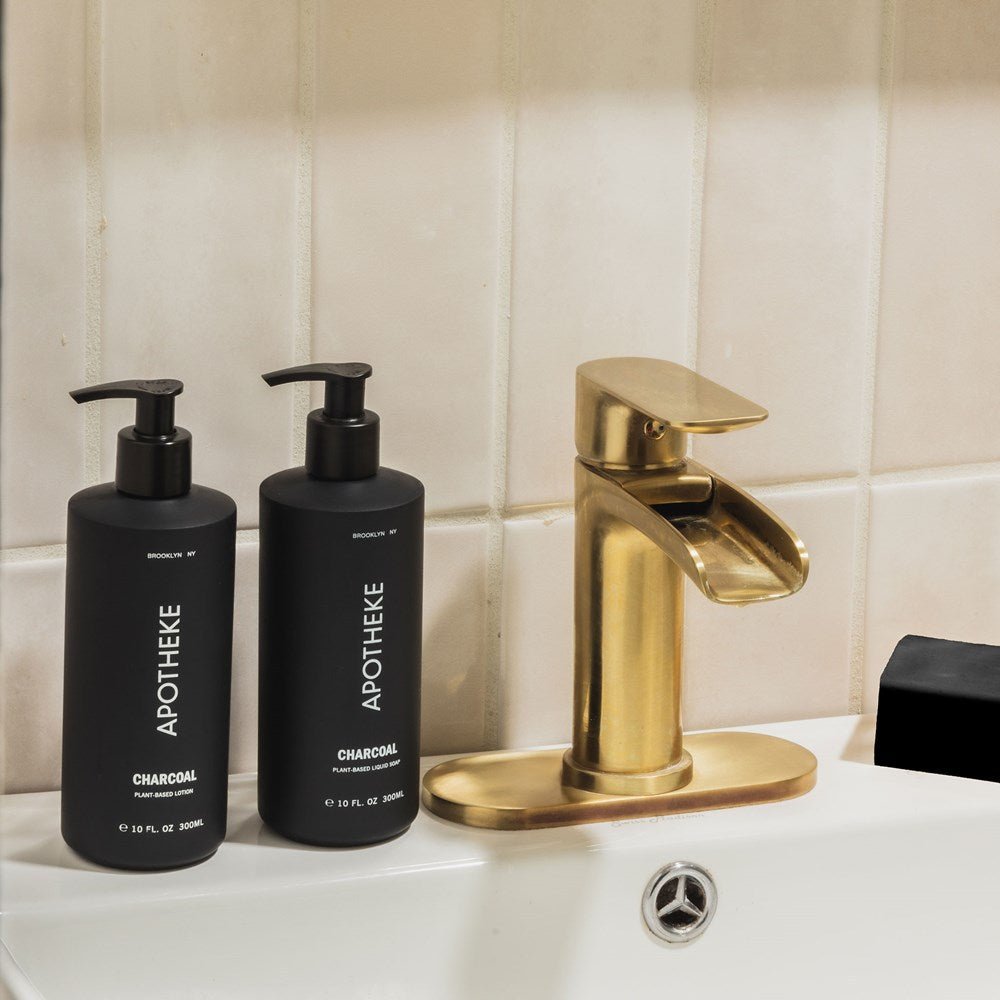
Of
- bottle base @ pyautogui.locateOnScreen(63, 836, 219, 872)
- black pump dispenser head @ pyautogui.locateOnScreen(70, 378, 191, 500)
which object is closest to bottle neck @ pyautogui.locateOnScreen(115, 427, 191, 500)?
black pump dispenser head @ pyautogui.locateOnScreen(70, 378, 191, 500)

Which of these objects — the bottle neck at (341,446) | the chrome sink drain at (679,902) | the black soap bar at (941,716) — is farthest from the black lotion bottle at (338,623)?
the black soap bar at (941,716)

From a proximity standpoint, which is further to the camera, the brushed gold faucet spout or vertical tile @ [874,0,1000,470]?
vertical tile @ [874,0,1000,470]

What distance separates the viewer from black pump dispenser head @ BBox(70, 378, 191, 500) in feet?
1.29

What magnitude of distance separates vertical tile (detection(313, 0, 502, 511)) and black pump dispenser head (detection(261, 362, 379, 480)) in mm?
58

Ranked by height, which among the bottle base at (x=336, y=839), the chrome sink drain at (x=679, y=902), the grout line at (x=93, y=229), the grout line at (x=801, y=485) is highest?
the grout line at (x=93, y=229)

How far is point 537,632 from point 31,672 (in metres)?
0.20

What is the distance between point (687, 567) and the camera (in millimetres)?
408

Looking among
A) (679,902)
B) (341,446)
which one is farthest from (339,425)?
(679,902)

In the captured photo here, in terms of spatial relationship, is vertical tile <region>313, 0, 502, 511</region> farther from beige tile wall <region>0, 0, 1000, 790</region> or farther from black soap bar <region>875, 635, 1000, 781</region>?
black soap bar <region>875, 635, 1000, 781</region>

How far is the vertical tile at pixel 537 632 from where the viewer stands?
1.71 feet

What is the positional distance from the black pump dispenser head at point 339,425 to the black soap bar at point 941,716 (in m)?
0.24

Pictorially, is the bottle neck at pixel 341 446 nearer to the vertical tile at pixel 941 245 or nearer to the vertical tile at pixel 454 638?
the vertical tile at pixel 454 638

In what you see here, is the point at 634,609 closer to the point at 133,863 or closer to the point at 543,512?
the point at 543,512

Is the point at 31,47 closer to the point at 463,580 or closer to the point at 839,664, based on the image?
the point at 463,580
